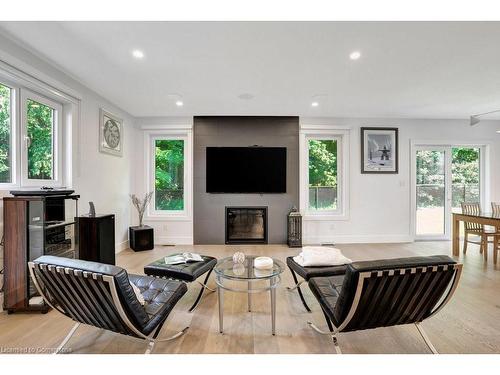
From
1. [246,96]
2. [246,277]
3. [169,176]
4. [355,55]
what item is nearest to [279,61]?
[355,55]

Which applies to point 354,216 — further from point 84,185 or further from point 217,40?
point 84,185

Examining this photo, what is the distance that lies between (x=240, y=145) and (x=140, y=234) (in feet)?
8.02

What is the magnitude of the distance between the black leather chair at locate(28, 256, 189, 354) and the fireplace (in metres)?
3.25

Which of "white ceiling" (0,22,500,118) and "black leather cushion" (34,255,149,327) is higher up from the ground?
"white ceiling" (0,22,500,118)

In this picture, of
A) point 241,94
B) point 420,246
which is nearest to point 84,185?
point 241,94

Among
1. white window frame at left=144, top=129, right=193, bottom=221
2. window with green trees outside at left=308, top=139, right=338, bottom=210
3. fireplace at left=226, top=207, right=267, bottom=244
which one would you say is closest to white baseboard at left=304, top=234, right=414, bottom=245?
window with green trees outside at left=308, top=139, right=338, bottom=210

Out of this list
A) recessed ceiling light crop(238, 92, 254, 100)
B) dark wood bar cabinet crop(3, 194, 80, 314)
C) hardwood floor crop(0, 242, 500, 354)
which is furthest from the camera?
recessed ceiling light crop(238, 92, 254, 100)

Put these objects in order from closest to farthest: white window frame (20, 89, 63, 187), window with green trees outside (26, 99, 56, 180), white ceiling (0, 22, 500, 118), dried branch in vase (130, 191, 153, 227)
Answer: white ceiling (0, 22, 500, 118) → white window frame (20, 89, 63, 187) → window with green trees outside (26, 99, 56, 180) → dried branch in vase (130, 191, 153, 227)

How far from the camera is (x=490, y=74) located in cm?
311

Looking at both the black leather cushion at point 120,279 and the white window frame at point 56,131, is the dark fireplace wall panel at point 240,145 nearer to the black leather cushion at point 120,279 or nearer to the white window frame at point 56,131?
the white window frame at point 56,131

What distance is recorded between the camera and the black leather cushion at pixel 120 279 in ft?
4.87

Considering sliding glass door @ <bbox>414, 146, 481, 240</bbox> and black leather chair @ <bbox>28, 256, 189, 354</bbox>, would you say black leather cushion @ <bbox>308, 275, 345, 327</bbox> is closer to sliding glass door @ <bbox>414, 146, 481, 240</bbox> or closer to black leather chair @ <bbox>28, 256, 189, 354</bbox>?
black leather chair @ <bbox>28, 256, 189, 354</bbox>

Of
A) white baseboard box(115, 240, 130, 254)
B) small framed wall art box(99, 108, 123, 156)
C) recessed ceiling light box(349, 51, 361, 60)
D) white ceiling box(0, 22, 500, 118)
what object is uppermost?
white ceiling box(0, 22, 500, 118)

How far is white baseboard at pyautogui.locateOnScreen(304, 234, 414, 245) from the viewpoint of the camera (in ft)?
16.8
